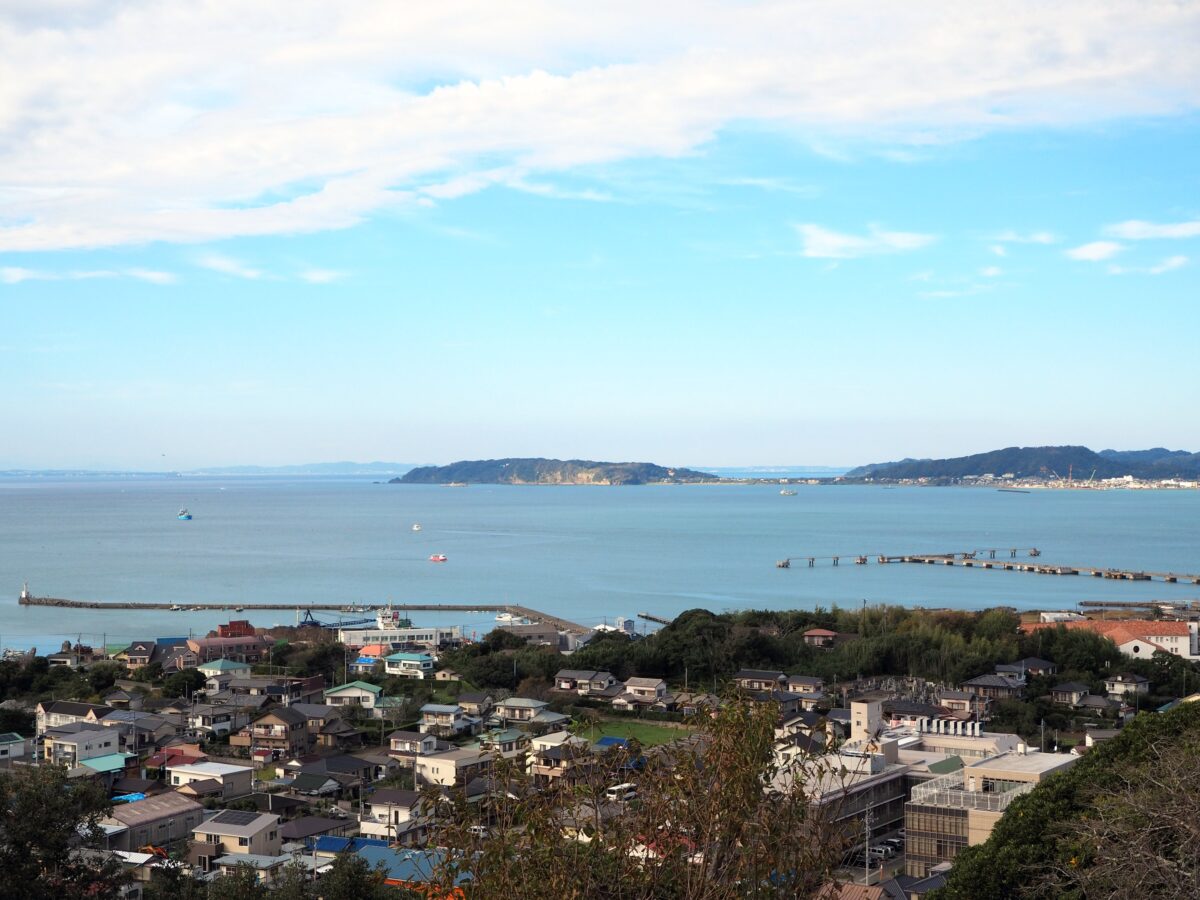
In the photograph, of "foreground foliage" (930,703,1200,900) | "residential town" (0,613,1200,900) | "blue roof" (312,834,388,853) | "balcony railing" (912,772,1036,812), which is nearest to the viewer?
A: "foreground foliage" (930,703,1200,900)

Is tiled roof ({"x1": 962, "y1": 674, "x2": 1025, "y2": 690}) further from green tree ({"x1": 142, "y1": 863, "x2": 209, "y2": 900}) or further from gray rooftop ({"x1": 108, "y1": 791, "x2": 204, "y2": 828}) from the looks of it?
green tree ({"x1": 142, "y1": 863, "x2": 209, "y2": 900})

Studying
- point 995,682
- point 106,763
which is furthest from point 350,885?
point 995,682

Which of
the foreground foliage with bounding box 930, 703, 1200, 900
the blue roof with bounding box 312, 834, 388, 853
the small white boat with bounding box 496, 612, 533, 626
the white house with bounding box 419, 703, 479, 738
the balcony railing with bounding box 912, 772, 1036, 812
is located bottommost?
the small white boat with bounding box 496, 612, 533, 626

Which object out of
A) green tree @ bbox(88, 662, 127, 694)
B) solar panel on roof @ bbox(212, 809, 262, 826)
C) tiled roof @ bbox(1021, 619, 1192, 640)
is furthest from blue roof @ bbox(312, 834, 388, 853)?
tiled roof @ bbox(1021, 619, 1192, 640)

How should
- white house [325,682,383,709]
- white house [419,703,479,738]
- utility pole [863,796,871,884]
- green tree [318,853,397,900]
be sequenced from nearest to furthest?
1. green tree [318,853,397,900]
2. utility pole [863,796,871,884]
3. white house [419,703,479,738]
4. white house [325,682,383,709]

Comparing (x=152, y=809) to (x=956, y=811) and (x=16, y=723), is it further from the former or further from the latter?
(x=956, y=811)

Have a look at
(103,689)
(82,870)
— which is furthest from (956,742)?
(103,689)
